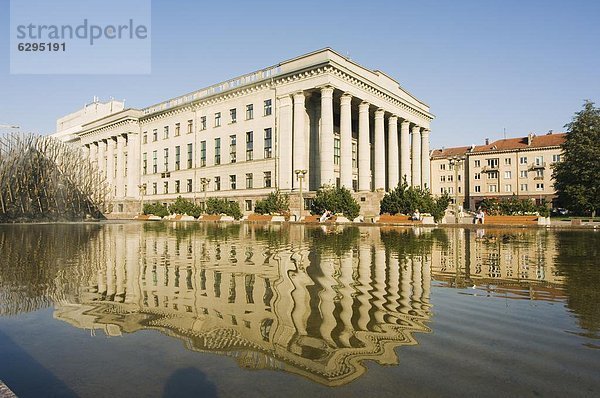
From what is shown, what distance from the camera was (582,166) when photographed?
156 feet

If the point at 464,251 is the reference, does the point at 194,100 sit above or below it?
above

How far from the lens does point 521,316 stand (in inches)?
225

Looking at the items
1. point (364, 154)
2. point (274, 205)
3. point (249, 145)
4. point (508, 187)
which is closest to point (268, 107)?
point (249, 145)

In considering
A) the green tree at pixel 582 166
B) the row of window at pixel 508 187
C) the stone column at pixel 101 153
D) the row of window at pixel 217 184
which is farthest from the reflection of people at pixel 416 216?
the stone column at pixel 101 153

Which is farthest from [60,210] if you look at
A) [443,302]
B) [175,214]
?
[443,302]

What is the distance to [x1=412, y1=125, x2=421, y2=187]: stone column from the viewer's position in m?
61.4

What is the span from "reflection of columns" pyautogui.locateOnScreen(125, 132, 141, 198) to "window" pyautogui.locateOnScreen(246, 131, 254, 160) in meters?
30.2

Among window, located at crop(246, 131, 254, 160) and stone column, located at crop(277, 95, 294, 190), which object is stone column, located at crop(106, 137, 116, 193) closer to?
window, located at crop(246, 131, 254, 160)

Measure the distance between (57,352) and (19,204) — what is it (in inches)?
1841

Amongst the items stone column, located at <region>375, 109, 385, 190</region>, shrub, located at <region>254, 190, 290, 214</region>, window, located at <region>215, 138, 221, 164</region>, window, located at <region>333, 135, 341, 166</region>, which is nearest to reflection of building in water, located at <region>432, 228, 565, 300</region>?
shrub, located at <region>254, 190, 290, 214</region>

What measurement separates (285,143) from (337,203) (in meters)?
12.7

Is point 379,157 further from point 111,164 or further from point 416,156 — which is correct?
point 111,164

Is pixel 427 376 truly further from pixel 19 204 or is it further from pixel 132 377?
pixel 19 204

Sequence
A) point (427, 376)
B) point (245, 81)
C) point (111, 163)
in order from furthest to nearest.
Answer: point (111, 163) < point (245, 81) < point (427, 376)
